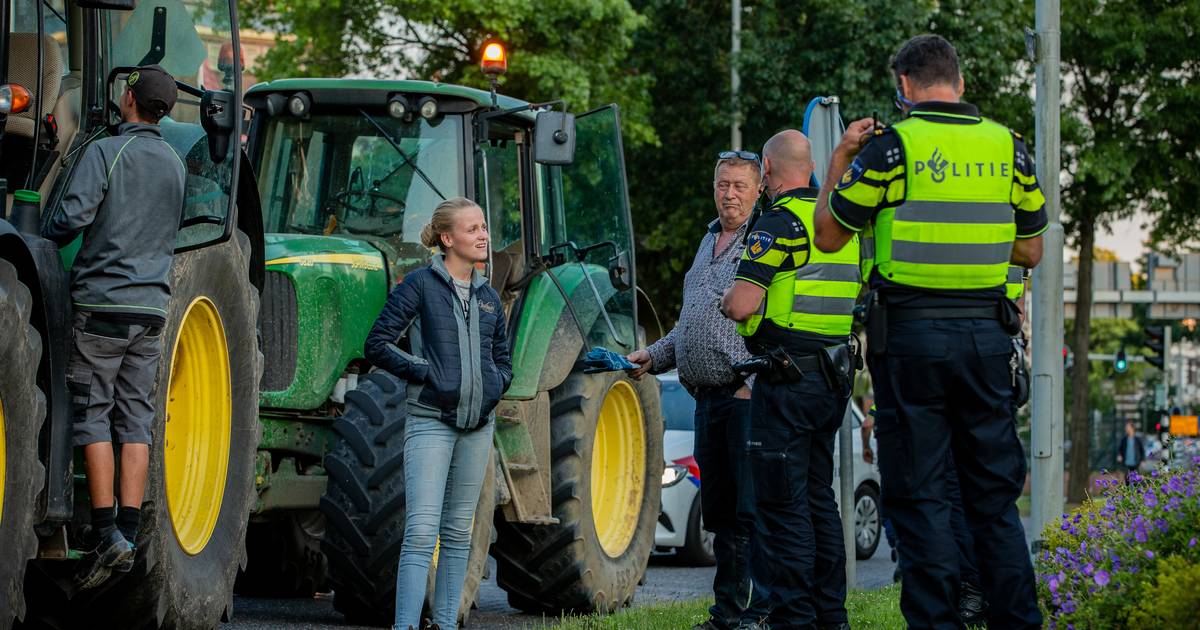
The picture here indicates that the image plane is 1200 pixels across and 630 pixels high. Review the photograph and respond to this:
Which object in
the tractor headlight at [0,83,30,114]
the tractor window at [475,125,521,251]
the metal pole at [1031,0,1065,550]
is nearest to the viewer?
the tractor headlight at [0,83,30,114]

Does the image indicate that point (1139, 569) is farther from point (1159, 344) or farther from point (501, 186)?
point (1159, 344)

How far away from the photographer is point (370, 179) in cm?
836

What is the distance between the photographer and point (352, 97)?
8359 mm

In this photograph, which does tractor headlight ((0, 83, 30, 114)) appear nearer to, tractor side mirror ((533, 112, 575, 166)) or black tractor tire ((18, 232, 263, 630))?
black tractor tire ((18, 232, 263, 630))

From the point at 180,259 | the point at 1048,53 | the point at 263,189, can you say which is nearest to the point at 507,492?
the point at 263,189

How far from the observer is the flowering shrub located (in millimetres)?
4598

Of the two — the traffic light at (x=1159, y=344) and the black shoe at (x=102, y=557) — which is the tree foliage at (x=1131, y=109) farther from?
the black shoe at (x=102, y=557)

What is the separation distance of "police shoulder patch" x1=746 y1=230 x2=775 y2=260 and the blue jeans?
3.86ft

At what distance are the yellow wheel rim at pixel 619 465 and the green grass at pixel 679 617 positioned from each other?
724 millimetres

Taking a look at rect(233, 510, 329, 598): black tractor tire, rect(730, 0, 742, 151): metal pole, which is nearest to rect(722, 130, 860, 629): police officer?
rect(233, 510, 329, 598): black tractor tire

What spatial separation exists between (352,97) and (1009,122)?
1721 centimetres

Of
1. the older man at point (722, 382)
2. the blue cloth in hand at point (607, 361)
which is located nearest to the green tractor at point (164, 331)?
the blue cloth in hand at point (607, 361)

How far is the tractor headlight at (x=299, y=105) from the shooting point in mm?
8383

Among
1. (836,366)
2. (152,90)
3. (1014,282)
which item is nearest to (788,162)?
(836,366)
